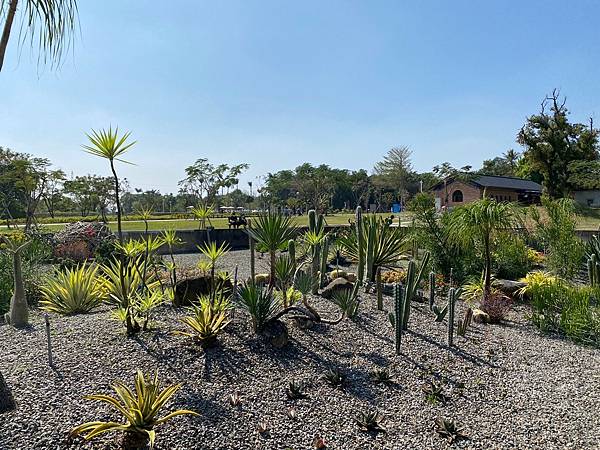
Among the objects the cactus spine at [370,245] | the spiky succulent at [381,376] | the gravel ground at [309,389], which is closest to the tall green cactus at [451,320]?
the gravel ground at [309,389]

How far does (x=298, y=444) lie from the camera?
9.59ft

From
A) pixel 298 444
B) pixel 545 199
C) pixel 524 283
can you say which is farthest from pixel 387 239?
pixel 298 444

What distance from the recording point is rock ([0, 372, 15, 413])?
115 inches

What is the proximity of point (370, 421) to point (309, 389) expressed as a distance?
0.69m

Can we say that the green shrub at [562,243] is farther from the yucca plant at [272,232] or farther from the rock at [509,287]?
the yucca plant at [272,232]

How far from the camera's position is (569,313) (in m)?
5.80

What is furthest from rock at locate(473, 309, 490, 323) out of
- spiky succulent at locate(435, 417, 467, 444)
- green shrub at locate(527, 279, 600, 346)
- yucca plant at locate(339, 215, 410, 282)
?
spiky succulent at locate(435, 417, 467, 444)

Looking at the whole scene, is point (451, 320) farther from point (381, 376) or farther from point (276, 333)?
point (276, 333)

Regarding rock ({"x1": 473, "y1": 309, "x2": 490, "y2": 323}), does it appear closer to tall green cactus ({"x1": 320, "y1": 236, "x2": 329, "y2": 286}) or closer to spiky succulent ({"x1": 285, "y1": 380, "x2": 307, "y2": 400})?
tall green cactus ({"x1": 320, "y1": 236, "x2": 329, "y2": 286})

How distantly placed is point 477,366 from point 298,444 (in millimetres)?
2461

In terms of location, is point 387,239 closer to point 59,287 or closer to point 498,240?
point 498,240

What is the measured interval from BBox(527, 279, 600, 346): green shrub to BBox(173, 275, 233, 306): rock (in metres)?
4.98

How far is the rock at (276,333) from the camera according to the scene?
169 inches

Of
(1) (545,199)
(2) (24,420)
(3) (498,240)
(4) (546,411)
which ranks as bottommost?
(4) (546,411)
